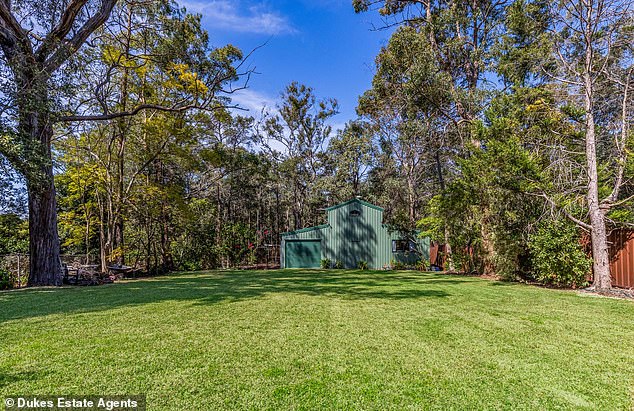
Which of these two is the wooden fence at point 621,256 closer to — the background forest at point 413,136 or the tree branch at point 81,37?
the background forest at point 413,136

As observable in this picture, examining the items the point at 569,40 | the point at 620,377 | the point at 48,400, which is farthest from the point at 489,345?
the point at 569,40

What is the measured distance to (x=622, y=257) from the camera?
733 centimetres

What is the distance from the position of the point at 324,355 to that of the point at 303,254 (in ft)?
46.1

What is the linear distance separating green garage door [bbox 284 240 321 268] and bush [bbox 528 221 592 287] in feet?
34.5

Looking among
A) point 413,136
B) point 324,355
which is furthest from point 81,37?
point 413,136

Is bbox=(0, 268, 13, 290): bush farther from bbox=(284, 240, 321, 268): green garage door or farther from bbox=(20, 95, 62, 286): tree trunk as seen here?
bbox=(284, 240, 321, 268): green garage door

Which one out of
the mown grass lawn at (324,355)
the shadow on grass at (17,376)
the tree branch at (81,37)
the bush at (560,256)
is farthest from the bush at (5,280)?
the bush at (560,256)

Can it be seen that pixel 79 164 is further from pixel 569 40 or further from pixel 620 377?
pixel 569 40

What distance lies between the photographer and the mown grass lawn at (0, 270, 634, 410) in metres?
2.14

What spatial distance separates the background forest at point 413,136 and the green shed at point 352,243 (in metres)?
1.10

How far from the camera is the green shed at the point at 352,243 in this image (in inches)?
635

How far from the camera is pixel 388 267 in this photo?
619 inches

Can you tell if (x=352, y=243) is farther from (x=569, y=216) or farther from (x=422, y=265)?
(x=569, y=216)

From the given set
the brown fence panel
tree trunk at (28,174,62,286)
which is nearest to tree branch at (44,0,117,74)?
tree trunk at (28,174,62,286)
